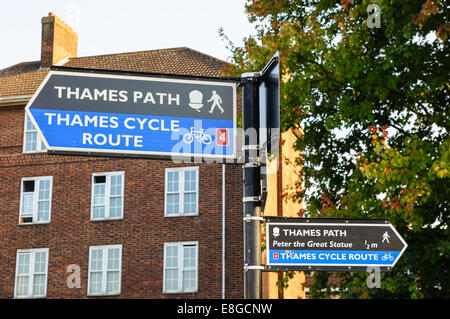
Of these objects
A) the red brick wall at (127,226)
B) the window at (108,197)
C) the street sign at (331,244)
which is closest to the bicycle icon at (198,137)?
the street sign at (331,244)

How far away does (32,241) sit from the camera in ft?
96.1

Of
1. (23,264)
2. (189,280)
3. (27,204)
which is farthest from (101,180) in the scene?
(189,280)

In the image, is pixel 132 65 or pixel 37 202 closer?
pixel 37 202

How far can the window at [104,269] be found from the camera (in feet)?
91.9

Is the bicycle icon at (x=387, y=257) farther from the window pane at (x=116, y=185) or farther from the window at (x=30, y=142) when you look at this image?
the window at (x=30, y=142)

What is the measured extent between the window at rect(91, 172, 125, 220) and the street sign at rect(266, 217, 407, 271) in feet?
80.0

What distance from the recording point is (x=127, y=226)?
28.3 metres

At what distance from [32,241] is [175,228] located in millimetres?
6562

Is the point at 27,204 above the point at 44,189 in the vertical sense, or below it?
below

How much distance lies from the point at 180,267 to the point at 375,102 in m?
13.9

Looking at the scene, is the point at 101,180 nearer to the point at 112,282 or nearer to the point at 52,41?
the point at 112,282
